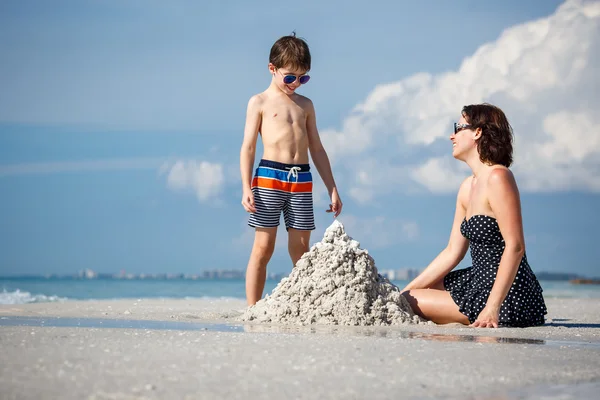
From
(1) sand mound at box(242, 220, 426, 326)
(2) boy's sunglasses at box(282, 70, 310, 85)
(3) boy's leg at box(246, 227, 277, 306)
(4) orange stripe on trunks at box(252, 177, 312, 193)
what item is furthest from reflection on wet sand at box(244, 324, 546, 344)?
(2) boy's sunglasses at box(282, 70, 310, 85)

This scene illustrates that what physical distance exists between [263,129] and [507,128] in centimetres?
183

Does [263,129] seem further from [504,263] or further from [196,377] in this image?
[196,377]

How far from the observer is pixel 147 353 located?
11.1 ft

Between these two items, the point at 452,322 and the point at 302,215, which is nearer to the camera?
the point at 452,322

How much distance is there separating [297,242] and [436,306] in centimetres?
117

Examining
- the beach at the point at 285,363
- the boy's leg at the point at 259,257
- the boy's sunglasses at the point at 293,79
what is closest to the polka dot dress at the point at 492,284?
the beach at the point at 285,363

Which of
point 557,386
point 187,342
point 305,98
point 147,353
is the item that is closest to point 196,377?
point 147,353

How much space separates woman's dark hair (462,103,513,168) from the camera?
18.0ft

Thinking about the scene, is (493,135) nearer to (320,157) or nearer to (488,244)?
(488,244)

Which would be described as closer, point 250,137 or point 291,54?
point 291,54

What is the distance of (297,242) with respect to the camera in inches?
243

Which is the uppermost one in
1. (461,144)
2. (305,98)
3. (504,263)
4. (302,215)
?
(305,98)

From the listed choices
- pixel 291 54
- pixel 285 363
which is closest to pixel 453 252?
pixel 291 54

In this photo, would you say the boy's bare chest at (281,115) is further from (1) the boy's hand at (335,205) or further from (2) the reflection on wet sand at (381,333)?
(2) the reflection on wet sand at (381,333)
